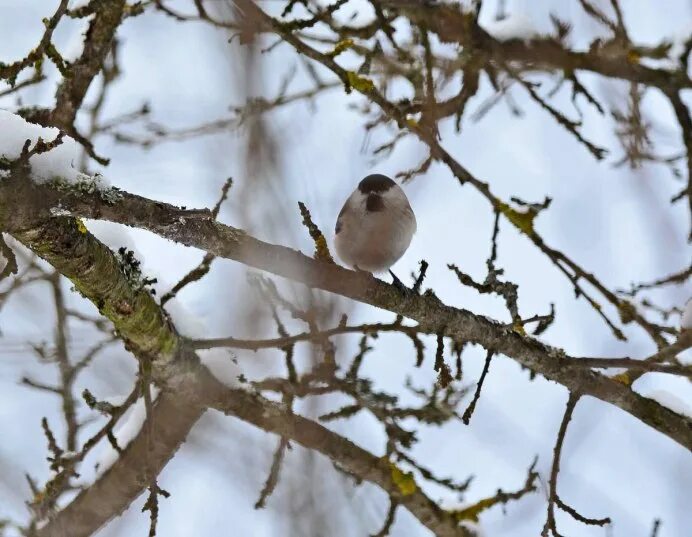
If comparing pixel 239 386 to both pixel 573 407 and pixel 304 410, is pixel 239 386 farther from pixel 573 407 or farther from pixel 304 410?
pixel 573 407

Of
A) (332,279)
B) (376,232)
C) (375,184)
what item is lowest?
(332,279)

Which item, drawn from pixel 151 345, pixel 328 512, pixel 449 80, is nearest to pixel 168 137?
pixel 449 80

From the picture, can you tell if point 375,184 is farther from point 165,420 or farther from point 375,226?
point 165,420

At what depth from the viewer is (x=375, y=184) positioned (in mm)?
3494

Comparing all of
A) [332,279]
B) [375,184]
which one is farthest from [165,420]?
[375,184]

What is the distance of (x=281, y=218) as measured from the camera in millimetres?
2133

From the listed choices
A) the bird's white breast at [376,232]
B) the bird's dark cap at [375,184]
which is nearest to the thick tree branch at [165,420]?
the bird's white breast at [376,232]

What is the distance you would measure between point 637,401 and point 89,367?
2.65 m

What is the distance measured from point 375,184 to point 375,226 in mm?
269

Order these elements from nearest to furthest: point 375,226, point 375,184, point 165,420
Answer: point 165,420 → point 375,226 → point 375,184

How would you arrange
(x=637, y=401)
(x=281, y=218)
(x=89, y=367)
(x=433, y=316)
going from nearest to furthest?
(x=281, y=218) < (x=433, y=316) < (x=637, y=401) < (x=89, y=367)

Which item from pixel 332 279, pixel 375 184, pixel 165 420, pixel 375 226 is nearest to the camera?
pixel 332 279

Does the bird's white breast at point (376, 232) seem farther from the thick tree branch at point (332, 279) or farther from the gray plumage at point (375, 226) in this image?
the thick tree branch at point (332, 279)

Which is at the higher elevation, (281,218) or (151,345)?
(281,218)
